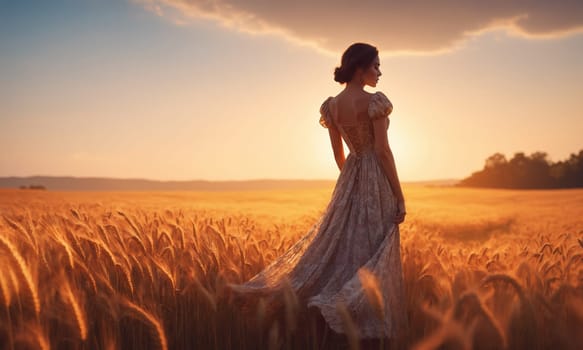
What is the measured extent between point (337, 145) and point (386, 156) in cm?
53

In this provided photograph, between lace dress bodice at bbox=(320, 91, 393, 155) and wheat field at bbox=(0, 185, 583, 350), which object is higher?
lace dress bodice at bbox=(320, 91, 393, 155)

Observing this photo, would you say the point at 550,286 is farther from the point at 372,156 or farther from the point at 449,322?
the point at 449,322

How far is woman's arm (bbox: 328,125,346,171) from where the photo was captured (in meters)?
3.68

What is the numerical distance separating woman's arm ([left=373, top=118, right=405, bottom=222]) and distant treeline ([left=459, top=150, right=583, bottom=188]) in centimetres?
3458

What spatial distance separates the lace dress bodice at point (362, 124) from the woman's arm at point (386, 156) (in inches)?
2.3

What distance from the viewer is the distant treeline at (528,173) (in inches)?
1341

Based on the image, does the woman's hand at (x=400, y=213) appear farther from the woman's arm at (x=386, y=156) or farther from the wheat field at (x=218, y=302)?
the wheat field at (x=218, y=302)

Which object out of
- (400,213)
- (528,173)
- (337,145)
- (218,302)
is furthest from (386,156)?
(528,173)

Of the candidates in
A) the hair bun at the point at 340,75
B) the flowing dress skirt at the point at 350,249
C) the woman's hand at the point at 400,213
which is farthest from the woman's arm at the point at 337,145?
the woman's hand at the point at 400,213

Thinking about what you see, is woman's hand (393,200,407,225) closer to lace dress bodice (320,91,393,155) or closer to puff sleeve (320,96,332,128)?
lace dress bodice (320,91,393,155)

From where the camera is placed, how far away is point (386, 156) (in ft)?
10.9

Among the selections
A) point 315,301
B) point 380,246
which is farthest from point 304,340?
point 380,246

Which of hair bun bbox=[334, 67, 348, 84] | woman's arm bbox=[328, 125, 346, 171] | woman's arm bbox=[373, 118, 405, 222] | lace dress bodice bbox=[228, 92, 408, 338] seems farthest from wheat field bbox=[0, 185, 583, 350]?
hair bun bbox=[334, 67, 348, 84]

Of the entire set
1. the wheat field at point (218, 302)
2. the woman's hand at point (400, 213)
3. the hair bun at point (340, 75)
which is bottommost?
the wheat field at point (218, 302)
